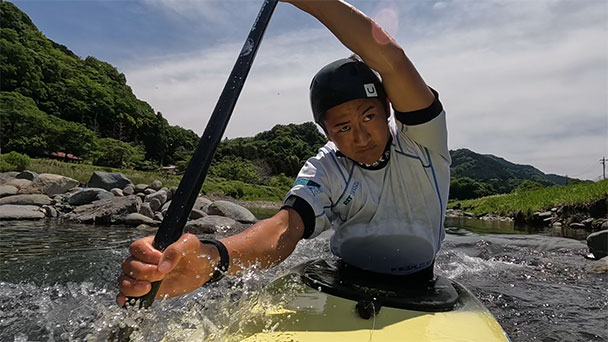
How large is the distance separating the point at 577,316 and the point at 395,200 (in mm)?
2532

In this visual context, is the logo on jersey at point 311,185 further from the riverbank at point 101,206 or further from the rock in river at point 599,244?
the riverbank at point 101,206

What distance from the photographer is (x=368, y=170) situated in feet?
8.25

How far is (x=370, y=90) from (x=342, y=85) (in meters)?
0.18

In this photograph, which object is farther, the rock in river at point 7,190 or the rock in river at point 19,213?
the rock in river at point 7,190

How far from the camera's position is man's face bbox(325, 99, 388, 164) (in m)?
2.32

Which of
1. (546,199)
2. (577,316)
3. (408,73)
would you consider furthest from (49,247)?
(546,199)

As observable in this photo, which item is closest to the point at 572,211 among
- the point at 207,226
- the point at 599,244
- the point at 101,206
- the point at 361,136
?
the point at 599,244

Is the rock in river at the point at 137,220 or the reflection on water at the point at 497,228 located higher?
the reflection on water at the point at 497,228

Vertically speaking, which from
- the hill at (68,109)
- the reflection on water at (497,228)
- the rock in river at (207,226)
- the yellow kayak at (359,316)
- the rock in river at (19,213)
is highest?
the hill at (68,109)

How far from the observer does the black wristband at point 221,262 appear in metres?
1.70

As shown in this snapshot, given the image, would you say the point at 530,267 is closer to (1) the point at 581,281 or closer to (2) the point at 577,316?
(1) the point at 581,281

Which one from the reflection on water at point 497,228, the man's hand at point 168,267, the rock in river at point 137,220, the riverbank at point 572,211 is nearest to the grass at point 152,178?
the rock in river at point 137,220

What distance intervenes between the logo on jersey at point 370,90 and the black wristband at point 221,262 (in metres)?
1.25

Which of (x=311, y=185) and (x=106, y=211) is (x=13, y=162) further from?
(x=311, y=185)
